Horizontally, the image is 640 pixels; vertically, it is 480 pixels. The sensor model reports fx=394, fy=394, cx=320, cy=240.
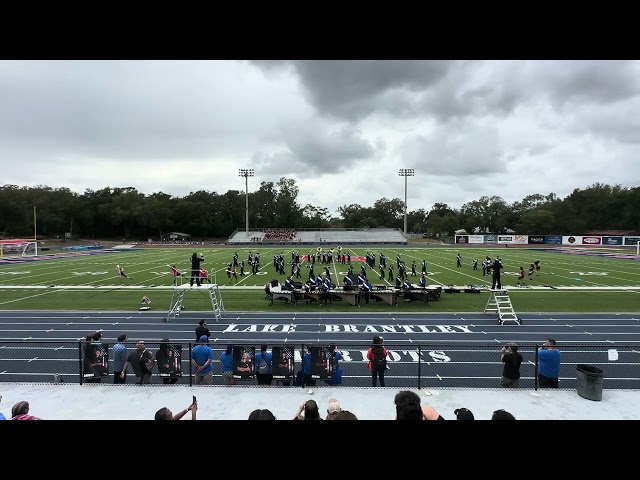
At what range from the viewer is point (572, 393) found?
732cm

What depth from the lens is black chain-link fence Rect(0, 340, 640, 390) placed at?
8.25 meters

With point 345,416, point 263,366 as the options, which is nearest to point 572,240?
point 263,366

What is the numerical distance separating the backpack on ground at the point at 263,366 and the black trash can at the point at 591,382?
19.4 ft

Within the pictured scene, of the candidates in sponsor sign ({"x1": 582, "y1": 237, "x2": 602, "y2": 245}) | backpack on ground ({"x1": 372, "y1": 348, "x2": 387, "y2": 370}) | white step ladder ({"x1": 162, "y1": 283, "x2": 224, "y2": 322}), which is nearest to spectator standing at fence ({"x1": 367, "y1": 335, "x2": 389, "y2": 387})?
backpack on ground ({"x1": 372, "y1": 348, "x2": 387, "y2": 370})

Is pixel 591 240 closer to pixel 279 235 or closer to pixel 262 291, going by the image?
pixel 279 235

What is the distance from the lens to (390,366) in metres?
10.3

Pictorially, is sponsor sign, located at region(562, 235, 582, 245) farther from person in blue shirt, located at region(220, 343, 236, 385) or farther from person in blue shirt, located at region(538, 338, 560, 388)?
person in blue shirt, located at region(220, 343, 236, 385)

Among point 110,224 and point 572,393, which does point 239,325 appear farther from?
point 110,224

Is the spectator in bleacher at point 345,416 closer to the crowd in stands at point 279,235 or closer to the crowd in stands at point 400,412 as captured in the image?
the crowd in stands at point 400,412

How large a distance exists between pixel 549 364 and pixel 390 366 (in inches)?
149

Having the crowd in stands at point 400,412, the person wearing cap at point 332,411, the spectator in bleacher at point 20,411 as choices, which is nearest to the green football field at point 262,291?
the spectator in bleacher at point 20,411

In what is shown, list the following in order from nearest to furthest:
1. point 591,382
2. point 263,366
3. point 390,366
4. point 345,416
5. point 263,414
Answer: point 345,416 < point 263,414 < point 591,382 < point 263,366 < point 390,366
